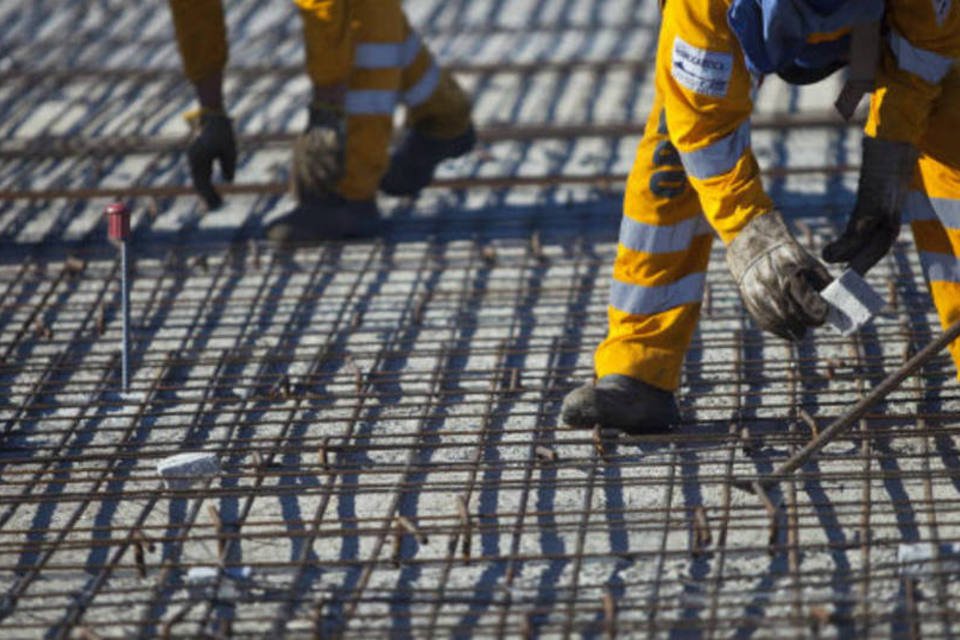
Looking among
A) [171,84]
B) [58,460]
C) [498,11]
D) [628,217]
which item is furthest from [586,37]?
[58,460]

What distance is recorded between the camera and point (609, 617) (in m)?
3.51

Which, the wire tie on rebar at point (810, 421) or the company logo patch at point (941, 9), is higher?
the company logo patch at point (941, 9)

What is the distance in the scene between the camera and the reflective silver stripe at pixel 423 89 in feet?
21.0

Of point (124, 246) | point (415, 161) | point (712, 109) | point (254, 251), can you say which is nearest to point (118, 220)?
point (124, 246)

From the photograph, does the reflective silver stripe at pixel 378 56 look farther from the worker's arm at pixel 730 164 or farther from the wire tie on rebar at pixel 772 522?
the wire tie on rebar at pixel 772 522

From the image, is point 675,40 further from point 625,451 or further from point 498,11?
point 498,11

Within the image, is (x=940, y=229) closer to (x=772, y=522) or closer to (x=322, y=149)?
(x=772, y=522)

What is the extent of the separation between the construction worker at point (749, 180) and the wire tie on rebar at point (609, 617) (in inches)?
32.8

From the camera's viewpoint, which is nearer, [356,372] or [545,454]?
[545,454]

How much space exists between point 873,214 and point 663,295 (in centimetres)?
63

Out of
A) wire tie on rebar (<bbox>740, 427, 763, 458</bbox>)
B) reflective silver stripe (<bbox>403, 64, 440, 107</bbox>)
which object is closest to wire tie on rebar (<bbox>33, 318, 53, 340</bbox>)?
reflective silver stripe (<bbox>403, 64, 440, 107</bbox>)

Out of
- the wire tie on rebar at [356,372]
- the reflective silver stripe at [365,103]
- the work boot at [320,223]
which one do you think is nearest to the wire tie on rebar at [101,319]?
the work boot at [320,223]

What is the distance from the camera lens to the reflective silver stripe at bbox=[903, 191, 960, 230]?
4.20m

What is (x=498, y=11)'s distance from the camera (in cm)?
918
